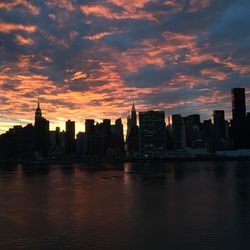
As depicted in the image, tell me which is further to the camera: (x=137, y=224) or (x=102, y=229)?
(x=137, y=224)

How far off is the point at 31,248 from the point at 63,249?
284cm

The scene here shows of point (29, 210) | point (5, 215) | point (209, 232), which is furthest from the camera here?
point (29, 210)

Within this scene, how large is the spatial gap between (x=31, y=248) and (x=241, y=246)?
17.3m

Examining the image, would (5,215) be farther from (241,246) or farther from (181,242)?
(241,246)

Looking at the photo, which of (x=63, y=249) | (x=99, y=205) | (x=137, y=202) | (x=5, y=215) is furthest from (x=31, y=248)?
(x=137, y=202)

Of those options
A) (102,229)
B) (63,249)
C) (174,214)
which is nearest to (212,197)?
(174,214)

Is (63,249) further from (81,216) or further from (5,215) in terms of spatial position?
(5,215)

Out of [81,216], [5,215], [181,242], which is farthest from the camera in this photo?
[5,215]

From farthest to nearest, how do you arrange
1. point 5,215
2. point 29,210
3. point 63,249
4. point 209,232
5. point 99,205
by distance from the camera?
point 99,205 → point 29,210 → point 5,215 → point 209,232 → point 63,249

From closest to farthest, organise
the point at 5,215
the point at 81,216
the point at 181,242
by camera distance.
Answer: the point at 181,242 < the point at 81,216 < the point at 5,215

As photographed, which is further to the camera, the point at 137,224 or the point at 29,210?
the point at 29,210

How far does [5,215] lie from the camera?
50.6 meters

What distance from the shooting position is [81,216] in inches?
Result: 1869

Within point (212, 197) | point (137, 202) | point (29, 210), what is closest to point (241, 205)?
point (212, 197)
